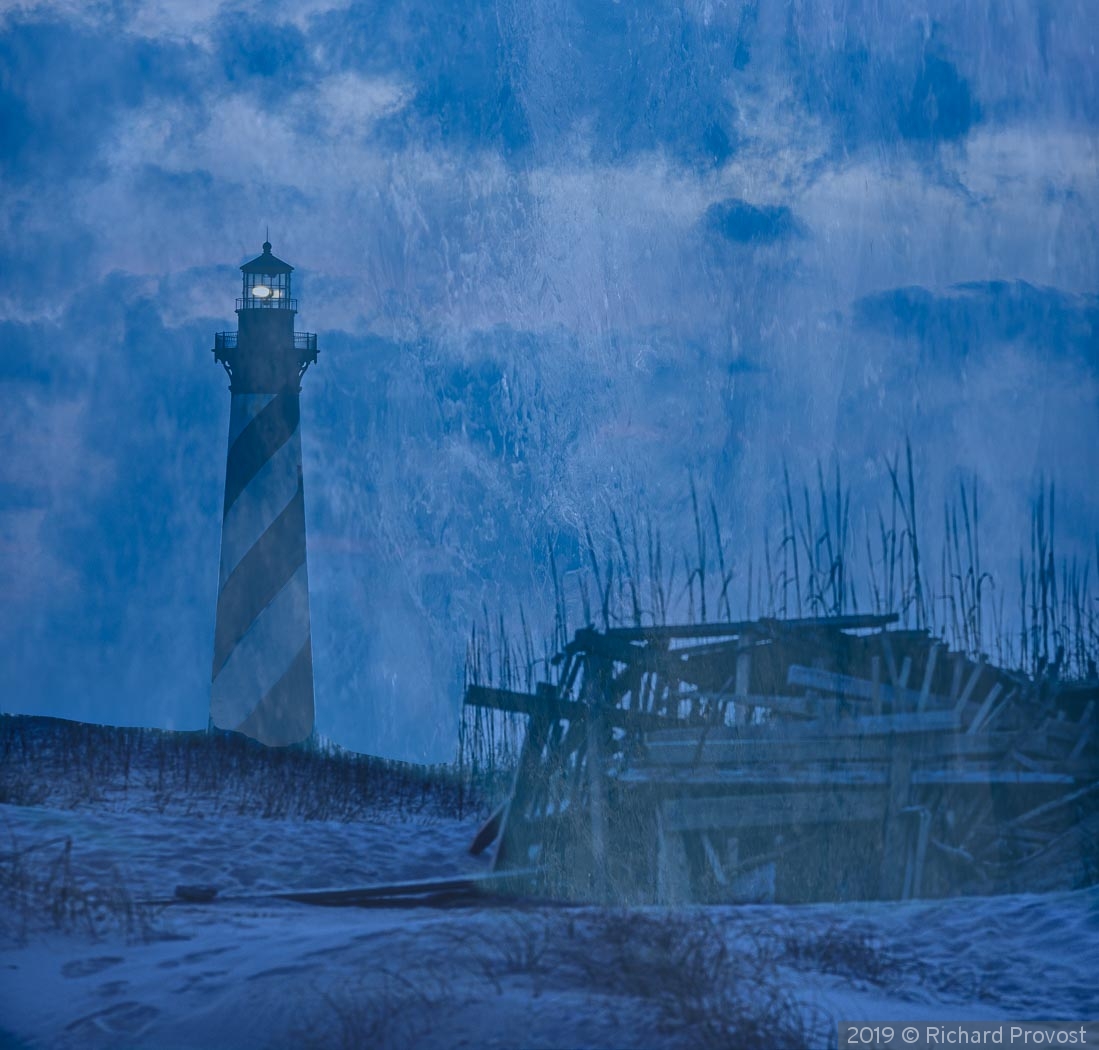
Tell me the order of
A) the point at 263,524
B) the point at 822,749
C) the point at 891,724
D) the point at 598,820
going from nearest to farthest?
the point at 891,724, the point at 822,749, the point at 598,820, the point at 263,524

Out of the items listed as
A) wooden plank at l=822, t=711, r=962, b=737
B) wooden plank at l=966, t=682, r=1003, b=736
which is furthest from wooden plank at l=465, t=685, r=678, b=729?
wooden plank at l=966, t=682, r=1003, b=736

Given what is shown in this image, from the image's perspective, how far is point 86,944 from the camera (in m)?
8.68

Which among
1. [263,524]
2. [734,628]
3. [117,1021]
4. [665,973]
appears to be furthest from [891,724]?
[263,524]

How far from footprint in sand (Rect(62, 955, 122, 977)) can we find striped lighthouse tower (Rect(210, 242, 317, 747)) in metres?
15.5

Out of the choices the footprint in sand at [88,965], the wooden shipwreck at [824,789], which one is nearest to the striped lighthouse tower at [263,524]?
the wooden shipwreck at [824,789]

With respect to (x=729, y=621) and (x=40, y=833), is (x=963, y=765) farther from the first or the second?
(x=40, y=833)

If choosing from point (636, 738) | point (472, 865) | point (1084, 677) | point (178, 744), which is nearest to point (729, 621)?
point (636, 738)

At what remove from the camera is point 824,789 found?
12.8 m

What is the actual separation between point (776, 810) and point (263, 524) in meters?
13.2

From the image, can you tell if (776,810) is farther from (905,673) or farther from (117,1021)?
(117,1021)

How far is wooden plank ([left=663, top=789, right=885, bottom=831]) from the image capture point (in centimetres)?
1280

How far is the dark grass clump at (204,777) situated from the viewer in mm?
15312

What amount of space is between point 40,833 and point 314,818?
4.03 meters

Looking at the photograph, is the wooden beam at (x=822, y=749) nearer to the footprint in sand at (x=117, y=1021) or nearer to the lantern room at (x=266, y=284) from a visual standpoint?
the footprint in sand at (x=117, y=1021)
